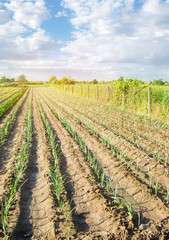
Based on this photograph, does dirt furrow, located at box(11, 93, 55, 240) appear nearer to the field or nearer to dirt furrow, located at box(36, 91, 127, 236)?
the field

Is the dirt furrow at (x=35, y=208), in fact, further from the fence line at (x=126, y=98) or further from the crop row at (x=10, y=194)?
the fence line at (x=126, y=98)

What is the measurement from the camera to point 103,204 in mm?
2756

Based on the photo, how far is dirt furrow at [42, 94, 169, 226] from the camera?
2.60 m

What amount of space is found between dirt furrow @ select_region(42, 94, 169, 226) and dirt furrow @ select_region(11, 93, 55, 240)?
3.73ft

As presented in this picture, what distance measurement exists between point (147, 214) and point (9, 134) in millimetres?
5483

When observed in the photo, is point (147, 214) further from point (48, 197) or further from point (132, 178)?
point (48, 197)

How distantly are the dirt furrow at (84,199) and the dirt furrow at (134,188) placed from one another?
0.43 metres

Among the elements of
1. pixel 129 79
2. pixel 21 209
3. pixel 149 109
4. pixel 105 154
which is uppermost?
pixel 129 79

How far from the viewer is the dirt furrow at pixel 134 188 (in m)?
2.60

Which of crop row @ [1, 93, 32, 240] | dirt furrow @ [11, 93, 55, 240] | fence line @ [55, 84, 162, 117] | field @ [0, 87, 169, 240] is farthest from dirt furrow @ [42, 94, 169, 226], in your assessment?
fence line @ [55, 84, 162, 117]

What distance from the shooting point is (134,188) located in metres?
3.15

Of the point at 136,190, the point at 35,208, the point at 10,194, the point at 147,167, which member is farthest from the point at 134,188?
the point at 10,194

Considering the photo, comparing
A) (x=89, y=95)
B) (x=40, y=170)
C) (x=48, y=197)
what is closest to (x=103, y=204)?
(x=48, y=197)

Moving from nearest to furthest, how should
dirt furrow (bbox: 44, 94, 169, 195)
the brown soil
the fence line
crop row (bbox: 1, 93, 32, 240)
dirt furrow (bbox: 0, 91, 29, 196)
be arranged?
1. crop row (bbox: 1, 93, 32, 240)
2. the brown soil
3. dirt furrow (bbox: 44, 94, 169, 195)
4. dirt furrow (bbox: 0, 91, 29, 196)
5. the fence line
